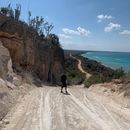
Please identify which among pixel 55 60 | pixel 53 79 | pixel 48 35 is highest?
pixel 48 35

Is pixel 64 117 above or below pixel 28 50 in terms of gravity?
below

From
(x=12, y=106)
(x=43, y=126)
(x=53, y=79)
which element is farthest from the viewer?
(x=53, y=79)

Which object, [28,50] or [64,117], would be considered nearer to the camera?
[64,117]

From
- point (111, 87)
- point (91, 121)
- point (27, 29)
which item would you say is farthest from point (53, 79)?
point (91, 121)

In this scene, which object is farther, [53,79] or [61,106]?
[53,79]

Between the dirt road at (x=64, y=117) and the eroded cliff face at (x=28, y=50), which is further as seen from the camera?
the eroded cliff face at (x=28, y=50)

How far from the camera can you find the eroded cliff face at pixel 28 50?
34812mm

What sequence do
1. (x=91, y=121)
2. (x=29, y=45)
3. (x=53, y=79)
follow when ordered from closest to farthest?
(x=91, y=121), (x=29, y=45), (x=53, y=79)

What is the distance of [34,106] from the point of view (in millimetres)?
15461

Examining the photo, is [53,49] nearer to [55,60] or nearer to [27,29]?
[55,60]

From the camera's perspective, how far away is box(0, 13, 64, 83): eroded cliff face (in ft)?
114

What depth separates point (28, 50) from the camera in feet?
126

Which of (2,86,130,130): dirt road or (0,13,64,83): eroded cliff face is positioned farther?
(0,13,64,83): eroded cliff face

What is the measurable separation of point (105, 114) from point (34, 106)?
4.06m
